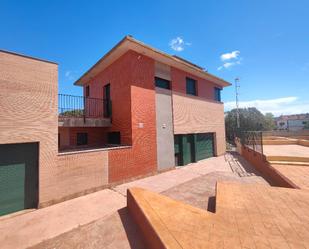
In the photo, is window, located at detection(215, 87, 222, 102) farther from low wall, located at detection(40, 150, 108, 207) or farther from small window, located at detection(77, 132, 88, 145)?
low wall, located at detection(40, 150, 108, 207)

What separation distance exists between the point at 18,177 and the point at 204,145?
42.6 feet

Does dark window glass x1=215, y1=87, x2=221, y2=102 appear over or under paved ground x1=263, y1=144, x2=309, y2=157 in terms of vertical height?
over

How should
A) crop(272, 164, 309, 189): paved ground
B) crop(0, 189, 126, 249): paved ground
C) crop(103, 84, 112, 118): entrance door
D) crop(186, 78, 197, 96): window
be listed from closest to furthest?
1. crop(0, 189, 126, 249): paved ground
2. crop(272, 164, 309, 189): paved ground
3. crop(103, 84, 112, 118): entrance door
4. crop(186, 78, 197, 96): window

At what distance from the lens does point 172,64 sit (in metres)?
11.5

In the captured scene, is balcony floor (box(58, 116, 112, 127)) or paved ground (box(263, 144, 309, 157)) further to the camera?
paved ground (box(263, 144, 309, 157))

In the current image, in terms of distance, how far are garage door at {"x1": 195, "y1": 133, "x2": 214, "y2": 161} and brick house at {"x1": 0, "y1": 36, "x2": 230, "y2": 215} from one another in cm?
9

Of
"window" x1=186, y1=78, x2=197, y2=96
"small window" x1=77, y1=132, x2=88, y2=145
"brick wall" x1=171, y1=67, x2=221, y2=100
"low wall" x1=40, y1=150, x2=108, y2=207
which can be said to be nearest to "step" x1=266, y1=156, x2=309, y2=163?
"brick wall" x1=171, y1=67, x2=221, y2=100

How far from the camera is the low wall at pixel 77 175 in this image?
248 inches

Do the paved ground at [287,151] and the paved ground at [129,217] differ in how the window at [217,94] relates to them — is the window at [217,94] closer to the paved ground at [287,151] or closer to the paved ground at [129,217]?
the paved ground at [287,151]

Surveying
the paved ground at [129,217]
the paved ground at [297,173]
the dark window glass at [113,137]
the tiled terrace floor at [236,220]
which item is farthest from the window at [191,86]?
the tiled terrace floor at [236,220]

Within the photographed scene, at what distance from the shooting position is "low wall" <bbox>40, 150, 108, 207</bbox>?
629cm

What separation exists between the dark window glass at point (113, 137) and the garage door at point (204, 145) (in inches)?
267

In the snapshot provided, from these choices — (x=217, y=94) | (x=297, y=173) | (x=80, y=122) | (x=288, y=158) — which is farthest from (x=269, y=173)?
(x=80, y=122)

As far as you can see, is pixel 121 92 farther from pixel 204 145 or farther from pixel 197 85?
pixel 204 145
